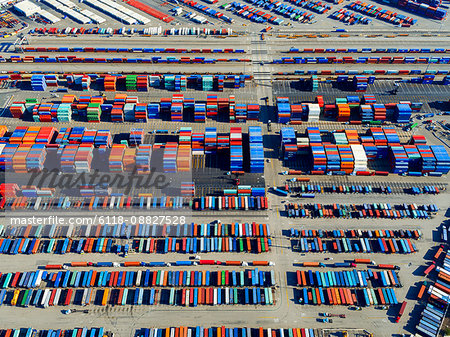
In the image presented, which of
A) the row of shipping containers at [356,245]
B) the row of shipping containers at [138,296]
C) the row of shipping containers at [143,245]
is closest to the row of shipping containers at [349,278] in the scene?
the row of shipping containers at [356,245]

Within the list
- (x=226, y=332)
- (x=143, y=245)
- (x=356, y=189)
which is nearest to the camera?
(x=226, y=332)

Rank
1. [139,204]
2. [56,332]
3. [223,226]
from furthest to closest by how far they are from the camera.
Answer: [139,204]
[223,226]
[56,332]

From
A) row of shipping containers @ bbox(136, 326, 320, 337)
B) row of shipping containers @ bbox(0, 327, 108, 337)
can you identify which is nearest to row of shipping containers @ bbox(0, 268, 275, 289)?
row of shipping containers @ bbox(0, 327, 108, 337)

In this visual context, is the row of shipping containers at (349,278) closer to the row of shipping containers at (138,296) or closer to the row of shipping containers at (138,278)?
the row of shipping containers at (138,278)

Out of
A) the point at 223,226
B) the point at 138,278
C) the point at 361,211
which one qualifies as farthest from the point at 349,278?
the point at 138,278

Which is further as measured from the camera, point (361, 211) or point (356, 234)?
point (361, 211)

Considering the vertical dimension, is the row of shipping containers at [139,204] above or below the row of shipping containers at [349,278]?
above

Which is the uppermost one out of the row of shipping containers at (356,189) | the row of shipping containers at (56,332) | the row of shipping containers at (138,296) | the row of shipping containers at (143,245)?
the row of shipping containers at (356,189)

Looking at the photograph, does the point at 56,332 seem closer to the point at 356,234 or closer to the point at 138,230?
the point at 138,230

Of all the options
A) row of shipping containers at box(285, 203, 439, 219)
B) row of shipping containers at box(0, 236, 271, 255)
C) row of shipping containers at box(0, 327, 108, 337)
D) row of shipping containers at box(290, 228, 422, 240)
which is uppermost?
row of shipping containers at box(285, 203, 439, 219)

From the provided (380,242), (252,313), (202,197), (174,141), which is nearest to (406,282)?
(380,242)

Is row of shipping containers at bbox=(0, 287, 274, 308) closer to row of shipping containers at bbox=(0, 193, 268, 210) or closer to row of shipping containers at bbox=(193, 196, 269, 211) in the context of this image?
row of shipping containers at bbox=(193, 196, 269, 211)

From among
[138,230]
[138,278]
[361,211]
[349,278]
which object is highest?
[361,211]
